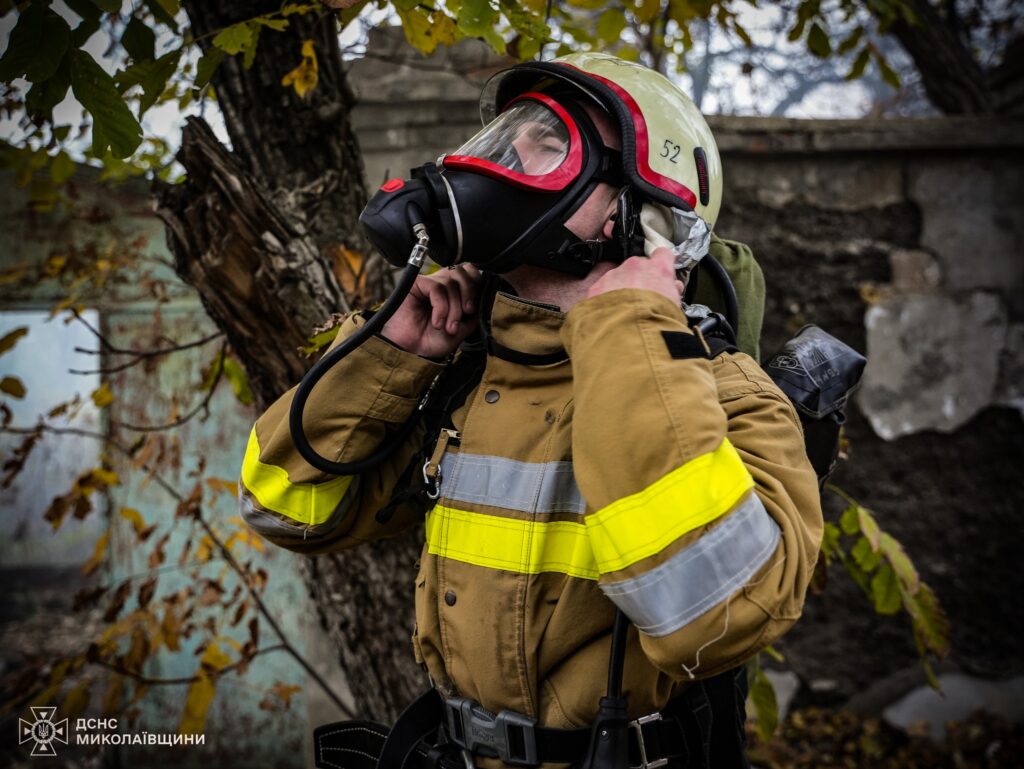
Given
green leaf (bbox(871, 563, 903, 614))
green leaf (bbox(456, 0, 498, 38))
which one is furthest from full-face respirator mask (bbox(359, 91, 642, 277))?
green leaf (bbox(871, 563, 903, 614))

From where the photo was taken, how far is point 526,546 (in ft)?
4.62

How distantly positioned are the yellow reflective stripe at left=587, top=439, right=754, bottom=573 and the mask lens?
63 cm

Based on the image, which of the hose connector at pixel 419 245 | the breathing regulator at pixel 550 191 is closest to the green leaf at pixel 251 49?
the breathing regulator at pixel 550 191

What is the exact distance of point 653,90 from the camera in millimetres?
1602

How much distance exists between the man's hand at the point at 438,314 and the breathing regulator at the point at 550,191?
0.11 metres

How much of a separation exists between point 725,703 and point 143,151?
2.86 meters

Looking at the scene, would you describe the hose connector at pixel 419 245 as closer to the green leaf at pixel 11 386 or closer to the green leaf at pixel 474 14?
the green leaf at pixel 474 14

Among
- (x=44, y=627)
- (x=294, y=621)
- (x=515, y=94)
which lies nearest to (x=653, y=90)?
(x=515, y=94)

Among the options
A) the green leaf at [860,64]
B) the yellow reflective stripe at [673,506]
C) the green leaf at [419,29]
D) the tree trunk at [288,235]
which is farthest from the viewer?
the green leaf at [860,64]

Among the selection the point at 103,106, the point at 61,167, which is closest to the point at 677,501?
the point at 103,106

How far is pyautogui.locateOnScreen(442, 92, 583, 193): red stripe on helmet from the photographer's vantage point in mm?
1429

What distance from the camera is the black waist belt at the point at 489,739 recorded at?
142 centimetres

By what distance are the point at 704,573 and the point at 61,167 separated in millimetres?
2419

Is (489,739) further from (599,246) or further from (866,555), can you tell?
(866,555)
